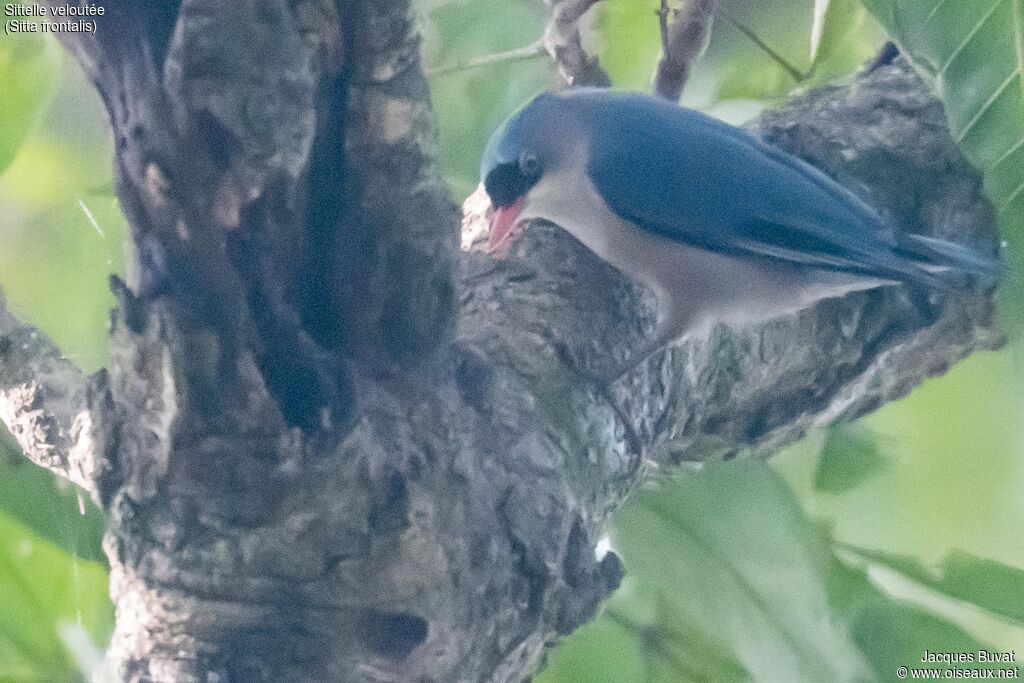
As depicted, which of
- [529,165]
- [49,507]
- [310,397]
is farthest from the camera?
[529,165]

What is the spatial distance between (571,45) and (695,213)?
25 cm

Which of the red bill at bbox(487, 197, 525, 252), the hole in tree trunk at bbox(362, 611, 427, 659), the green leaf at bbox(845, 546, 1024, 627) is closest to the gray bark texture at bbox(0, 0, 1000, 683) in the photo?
the hole in tree trunk at bbox(362, 611, 427, 659)

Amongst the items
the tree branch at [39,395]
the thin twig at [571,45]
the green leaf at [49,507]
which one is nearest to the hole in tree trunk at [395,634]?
the green leaf at [49,507]

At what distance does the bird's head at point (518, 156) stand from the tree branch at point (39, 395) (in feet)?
1.28

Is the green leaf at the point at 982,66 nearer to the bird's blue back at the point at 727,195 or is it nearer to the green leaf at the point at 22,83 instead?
the bird's blue back at the point at 727,195

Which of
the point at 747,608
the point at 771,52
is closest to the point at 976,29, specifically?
the point at 771,52

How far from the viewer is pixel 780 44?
1.04 meters

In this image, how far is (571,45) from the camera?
1006 mm

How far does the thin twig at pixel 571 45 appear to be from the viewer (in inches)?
36.7

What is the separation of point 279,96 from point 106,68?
0.08 metres

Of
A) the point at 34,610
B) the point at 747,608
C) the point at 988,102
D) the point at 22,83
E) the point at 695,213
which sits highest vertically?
the point at 22,83

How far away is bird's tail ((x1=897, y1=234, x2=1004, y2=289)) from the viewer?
1033mm

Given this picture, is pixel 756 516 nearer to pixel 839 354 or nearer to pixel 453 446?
pixel 839 354

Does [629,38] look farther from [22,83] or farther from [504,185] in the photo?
[22,83]
